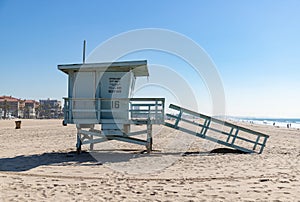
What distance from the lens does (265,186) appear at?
688 centimetres

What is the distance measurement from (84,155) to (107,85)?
130 inches

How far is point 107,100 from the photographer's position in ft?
39.9

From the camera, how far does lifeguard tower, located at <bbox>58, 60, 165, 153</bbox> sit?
39.5 ft

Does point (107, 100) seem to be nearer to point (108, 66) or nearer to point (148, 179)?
point (108, 66)

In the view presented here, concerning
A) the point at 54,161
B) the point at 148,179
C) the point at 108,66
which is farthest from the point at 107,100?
the point at 148,179

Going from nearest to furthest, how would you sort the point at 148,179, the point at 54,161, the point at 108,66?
the point at 148,179
the point at 54,161
the point at 108,66

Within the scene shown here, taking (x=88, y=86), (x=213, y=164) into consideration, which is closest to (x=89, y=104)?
(x=88, y=86)

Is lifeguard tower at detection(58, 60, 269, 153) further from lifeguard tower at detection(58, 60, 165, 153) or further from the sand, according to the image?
the sand

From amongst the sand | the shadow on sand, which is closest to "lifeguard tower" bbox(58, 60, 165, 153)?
the shadow on sand

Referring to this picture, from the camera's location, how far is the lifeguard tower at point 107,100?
12.0m

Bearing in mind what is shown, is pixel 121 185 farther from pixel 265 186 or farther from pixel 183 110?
pixel 183 110

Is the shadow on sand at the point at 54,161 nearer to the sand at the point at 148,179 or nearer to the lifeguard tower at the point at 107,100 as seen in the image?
the sand at the point at 148,179

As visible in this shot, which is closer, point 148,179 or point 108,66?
point 148,179

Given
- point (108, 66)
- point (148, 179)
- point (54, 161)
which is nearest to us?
point (148, 179)
